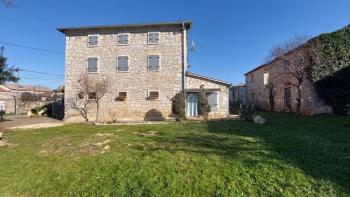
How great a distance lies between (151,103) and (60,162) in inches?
430

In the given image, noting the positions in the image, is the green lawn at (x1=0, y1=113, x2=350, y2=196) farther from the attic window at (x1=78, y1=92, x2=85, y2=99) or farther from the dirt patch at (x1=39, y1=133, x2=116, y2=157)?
the attic window at (x1=78, y1=92, x2=85, y2=99)

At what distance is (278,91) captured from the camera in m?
22.5

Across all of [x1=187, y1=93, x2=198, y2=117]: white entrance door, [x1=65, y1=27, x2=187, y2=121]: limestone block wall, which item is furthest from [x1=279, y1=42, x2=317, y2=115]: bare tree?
[x1=65, y1=27, x2=187, y2=121]: limestone block wall

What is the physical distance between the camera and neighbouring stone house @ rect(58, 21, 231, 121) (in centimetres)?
1656

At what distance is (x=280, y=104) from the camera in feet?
72.0

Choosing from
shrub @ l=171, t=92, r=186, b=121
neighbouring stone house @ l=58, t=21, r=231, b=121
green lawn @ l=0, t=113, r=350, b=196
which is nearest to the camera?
green lawn @ l=0, t=113, r=350, b=196

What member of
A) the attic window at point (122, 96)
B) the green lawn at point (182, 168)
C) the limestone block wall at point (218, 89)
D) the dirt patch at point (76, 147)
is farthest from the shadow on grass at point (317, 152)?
the attic window at point (122, 96)

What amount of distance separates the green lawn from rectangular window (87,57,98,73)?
10346 millimetres

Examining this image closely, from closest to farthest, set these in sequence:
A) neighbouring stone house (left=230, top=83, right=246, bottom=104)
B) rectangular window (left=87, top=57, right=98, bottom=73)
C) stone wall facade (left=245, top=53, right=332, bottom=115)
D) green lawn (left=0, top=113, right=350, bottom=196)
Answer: green lawn (left=0, top=113, right=350, bottom=196), stone wall facade (left=245, top=53, right=332, bottom=115), rectangular window (left=87, top=57, right=98, bottom=73), neighbouring stone house (left=230, top=83, right=246, bottom=104)

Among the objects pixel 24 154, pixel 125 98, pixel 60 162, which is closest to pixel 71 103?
pixel 125 98

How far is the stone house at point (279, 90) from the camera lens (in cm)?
1616

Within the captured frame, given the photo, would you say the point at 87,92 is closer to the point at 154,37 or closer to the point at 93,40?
Answer: the point at 93,40

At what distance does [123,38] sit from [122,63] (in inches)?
73.4

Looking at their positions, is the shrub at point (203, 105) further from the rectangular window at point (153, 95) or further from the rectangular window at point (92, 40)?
the rectangular window at point (92, 40)
